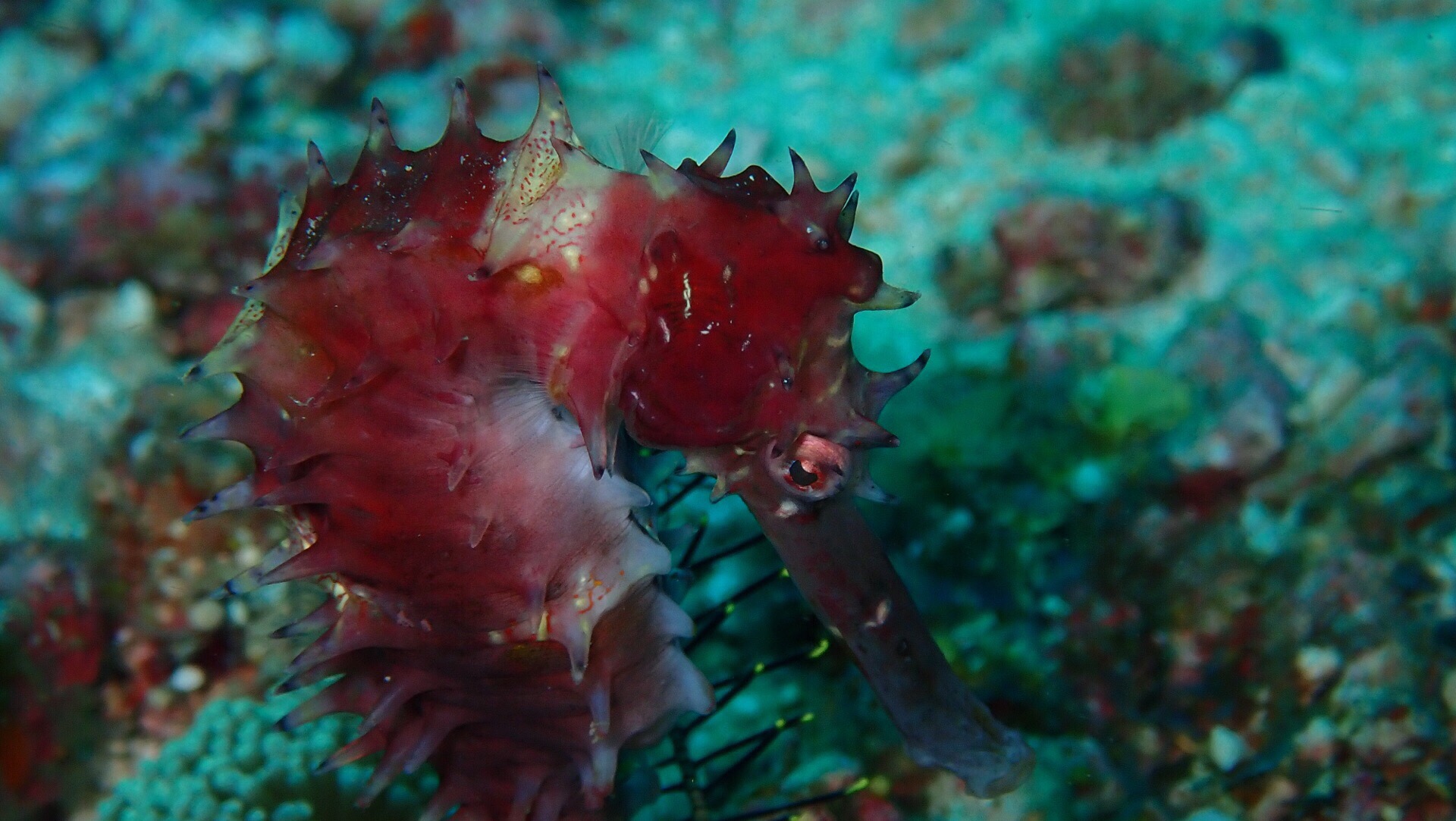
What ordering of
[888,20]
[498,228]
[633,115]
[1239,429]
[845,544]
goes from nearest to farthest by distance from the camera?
1. [498,228]
2. [845,544]
3. [633,115]
4. [1239,429]
5. [888,20]

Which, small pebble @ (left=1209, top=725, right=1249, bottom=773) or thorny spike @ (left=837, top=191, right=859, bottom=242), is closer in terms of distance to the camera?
thorny spike @ (left=837, top=191, right=859, bottom=242)

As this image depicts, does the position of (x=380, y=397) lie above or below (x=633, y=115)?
below

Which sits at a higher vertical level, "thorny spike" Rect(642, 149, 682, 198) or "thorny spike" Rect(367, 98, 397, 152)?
"thorny spike" Rect(367, 98, 397, 152)

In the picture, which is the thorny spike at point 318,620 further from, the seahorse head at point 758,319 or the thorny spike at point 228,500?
the seahorse head at point 758,319

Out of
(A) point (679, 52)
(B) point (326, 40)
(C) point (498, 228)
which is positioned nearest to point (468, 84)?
(B) point (326, 40)

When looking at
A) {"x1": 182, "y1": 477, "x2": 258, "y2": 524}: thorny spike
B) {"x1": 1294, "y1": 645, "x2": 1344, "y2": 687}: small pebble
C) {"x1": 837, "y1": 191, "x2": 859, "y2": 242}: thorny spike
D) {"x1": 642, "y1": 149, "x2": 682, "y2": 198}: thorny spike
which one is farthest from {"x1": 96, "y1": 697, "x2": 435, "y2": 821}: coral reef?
{"x1": 1294, "y1": 645, "x2": 1344, "y2": 687}: small pebble

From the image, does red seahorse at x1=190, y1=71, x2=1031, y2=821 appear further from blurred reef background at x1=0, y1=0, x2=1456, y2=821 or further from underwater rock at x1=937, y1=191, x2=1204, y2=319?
underwater rock at x1=937, y1=191, x2=1204, y2=319

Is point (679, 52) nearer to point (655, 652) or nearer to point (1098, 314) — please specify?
point (1098, 314)
